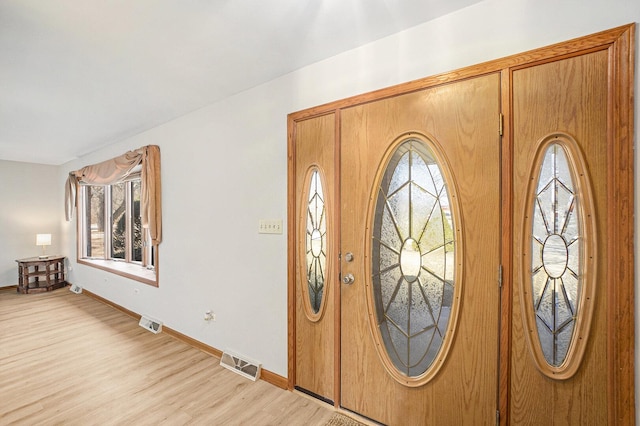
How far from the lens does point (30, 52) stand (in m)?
1.78

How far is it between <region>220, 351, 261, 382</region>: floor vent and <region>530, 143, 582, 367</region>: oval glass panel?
1942 mm

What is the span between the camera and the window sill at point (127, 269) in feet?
11.5

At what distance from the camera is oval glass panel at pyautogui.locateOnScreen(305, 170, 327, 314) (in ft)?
6.54

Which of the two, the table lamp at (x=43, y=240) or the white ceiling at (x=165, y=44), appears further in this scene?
the table lamp at (x=43, y=240)

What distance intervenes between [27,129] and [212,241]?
2.81 metres

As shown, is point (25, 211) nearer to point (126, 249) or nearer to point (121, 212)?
point (121, 212)

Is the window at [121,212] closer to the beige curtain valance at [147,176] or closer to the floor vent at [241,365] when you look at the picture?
the beige curtain valance at [147,176]

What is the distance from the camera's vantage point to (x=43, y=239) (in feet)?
16.9

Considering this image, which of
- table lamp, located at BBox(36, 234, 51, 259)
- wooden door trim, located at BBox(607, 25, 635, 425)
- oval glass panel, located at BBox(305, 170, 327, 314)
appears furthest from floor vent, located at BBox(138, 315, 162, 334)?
wooden door trim, located at BBox(607, 25, 635, 425)

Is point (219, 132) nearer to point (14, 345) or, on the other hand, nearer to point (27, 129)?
point (27, 129)

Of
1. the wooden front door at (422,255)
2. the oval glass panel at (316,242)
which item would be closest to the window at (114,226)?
the oval glass panel at (316,242)

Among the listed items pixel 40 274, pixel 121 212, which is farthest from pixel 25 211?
pixel 121 212

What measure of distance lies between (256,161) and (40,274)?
5.24m

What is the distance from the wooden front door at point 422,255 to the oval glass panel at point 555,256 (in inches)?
6.5
